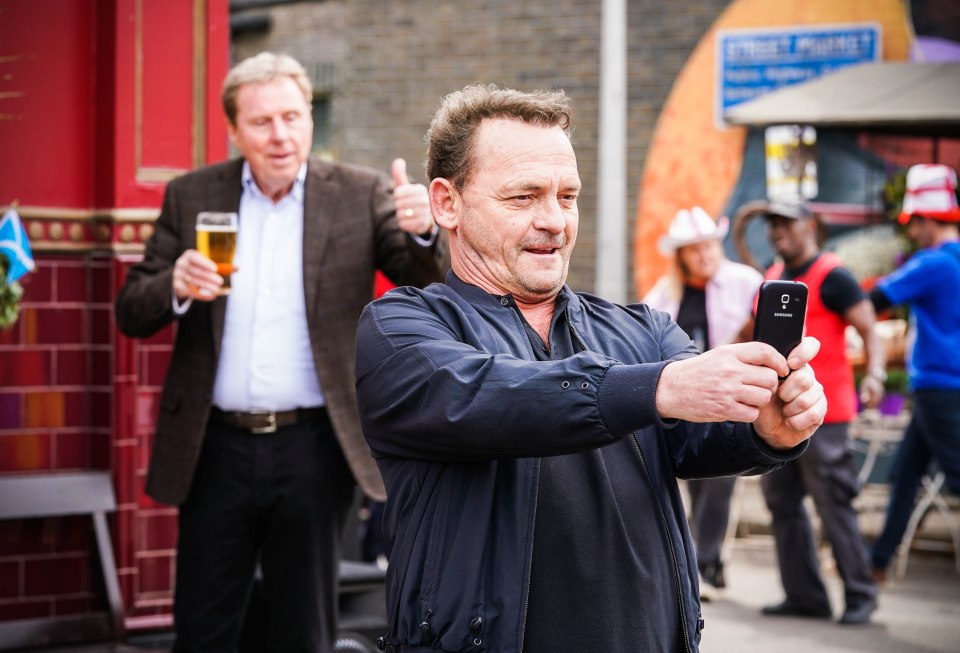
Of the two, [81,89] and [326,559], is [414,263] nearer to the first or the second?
[326,559]

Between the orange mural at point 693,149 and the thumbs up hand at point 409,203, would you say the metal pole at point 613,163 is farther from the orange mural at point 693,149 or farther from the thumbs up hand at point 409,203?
the thumbs up hand at point 409,203

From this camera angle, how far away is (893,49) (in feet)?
35.2

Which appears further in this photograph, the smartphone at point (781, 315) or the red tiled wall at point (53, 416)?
the red tiled wall at point (53, 416)

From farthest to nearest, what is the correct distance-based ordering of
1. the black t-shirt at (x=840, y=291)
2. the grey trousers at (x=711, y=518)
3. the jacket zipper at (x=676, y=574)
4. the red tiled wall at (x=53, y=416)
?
1. the grey trousers at (x=711, y=518)
2. the black t-shirt at (x=840, y=291)
3. the red tiled wall at (x=53, y=416)
4. the jacket zipper at (x=676, y=574)

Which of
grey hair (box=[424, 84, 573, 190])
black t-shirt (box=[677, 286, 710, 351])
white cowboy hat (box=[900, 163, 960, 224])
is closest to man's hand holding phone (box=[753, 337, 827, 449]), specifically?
grey hair (box=[424, 84, 573, 190])

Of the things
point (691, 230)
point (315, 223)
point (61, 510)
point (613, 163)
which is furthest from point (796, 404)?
point (613, 163)

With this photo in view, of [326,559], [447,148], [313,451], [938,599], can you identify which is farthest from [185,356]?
[938,599]

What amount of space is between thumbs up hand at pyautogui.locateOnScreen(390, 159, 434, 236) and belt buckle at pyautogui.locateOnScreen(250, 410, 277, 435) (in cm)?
75

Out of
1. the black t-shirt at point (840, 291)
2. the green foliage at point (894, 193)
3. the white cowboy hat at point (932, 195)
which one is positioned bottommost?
the black t-shirt at point (840, 291)

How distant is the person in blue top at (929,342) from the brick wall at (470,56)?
14.2 ft

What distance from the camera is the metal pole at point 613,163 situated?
967 cm

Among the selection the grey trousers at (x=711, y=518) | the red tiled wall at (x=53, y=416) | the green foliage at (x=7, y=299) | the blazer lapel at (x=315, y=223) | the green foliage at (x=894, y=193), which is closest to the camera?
the blazer lapel at (x=315, y=223)

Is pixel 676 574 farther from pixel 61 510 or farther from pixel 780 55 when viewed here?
pixel 780 55

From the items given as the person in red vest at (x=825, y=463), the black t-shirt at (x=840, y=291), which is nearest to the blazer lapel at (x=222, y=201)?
the person in red vest at (x=825, y=463)
